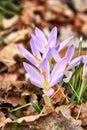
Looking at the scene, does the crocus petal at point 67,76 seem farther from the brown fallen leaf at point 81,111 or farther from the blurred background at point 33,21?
the blurred background at point 33,21

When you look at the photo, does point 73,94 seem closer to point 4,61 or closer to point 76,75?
point 76,75

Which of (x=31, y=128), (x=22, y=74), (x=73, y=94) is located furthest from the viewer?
(x=22, y=74)

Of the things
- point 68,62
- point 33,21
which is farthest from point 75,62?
point 33,21

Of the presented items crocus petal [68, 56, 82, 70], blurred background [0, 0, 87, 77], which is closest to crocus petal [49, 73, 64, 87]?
crocus petal [68, 56, 82, 70]

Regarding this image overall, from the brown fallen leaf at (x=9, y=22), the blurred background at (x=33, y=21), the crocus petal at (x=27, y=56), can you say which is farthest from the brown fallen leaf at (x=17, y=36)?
the crocus petal at (x=27, y=56)

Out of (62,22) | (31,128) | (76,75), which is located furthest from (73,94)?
(62,22)

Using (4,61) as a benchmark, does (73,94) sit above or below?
below

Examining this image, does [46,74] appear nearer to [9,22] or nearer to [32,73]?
[32,73]

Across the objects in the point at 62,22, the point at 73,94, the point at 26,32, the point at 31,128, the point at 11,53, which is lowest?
the point at 31,128
